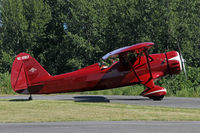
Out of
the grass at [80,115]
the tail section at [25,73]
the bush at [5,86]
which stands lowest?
the bush at [5,86]

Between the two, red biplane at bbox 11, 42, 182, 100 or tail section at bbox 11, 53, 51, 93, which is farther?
red biplane at bbox 11, 42, 182, 100

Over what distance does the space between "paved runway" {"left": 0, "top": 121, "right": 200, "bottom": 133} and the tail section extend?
727 cm

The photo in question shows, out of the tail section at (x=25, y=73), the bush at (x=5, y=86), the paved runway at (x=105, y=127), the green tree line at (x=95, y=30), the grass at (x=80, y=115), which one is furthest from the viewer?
the green tree line at (x=95, y=30)

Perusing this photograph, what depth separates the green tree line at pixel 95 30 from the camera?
36.4 meters

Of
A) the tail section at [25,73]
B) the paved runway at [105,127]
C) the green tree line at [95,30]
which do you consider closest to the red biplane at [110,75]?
the tail section at [25,73]

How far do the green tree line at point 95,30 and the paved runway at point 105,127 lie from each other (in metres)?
13.4

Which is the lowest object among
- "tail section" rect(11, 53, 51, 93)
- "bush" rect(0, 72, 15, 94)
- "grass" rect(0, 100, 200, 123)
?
"bush" rect(0, 72, 15, 94)

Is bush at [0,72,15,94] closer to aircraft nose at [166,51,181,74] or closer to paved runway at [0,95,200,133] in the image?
aircraft nose at [166,51,181,74]

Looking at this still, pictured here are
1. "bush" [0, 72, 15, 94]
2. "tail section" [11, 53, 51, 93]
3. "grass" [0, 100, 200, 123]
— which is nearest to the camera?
"grass" [0, 100, 200, 123]

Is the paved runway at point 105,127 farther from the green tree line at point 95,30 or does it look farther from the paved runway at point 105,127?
the green tree line at point 95,30

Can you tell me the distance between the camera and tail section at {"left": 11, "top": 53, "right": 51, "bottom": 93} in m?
17.5

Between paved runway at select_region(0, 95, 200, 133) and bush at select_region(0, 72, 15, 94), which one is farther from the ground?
paved runway at select_region(0, 95, 200, 133)

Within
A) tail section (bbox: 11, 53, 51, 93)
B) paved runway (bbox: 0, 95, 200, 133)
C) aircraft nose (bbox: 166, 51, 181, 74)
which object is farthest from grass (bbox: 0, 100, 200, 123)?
aircraft nose (bbox: 166, 51, 181, 74)

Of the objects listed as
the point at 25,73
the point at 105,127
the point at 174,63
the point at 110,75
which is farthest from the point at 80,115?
the point at 174,63
